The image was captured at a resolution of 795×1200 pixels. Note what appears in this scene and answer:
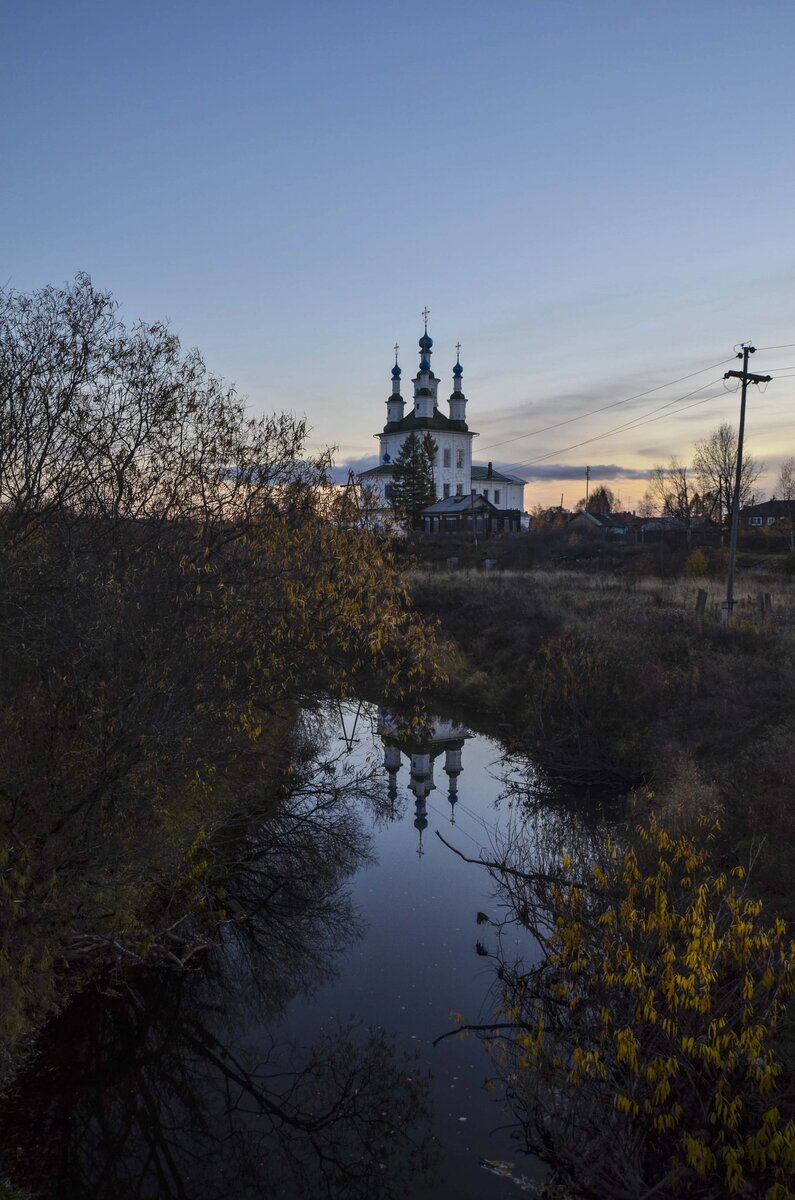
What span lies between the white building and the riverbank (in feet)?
177

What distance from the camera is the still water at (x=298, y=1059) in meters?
7.21

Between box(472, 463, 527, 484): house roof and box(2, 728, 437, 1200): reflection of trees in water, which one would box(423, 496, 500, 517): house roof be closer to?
box(472, 463, 527, 484): house roof

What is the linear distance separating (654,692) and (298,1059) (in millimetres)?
12305

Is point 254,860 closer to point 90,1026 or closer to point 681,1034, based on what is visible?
point 90,1026

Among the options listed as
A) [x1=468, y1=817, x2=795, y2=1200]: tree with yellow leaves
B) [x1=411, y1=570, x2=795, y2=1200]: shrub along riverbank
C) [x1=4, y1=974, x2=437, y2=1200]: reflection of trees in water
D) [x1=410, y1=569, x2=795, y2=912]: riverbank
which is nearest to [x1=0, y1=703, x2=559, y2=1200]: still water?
[x1=4, y1=974, x2=437, y2=1200]: reflection of trees in water

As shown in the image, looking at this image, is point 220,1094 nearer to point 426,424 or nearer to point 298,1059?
point 298,1059

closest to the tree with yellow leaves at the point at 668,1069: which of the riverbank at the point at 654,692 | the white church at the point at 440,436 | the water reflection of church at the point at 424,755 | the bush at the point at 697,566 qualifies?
the riverbank at the point at 654,692

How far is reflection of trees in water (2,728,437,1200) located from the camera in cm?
719

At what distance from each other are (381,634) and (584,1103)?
7.90 m

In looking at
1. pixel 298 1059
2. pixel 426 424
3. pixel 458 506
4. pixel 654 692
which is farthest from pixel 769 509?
pixel 298 1059

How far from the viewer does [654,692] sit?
18.9 metres

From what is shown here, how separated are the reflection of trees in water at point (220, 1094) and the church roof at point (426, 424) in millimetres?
73679

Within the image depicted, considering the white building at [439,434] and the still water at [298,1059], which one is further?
the white building at [439,434]

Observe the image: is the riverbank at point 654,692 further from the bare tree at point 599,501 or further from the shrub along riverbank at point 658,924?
the bare tree at point 599,501
